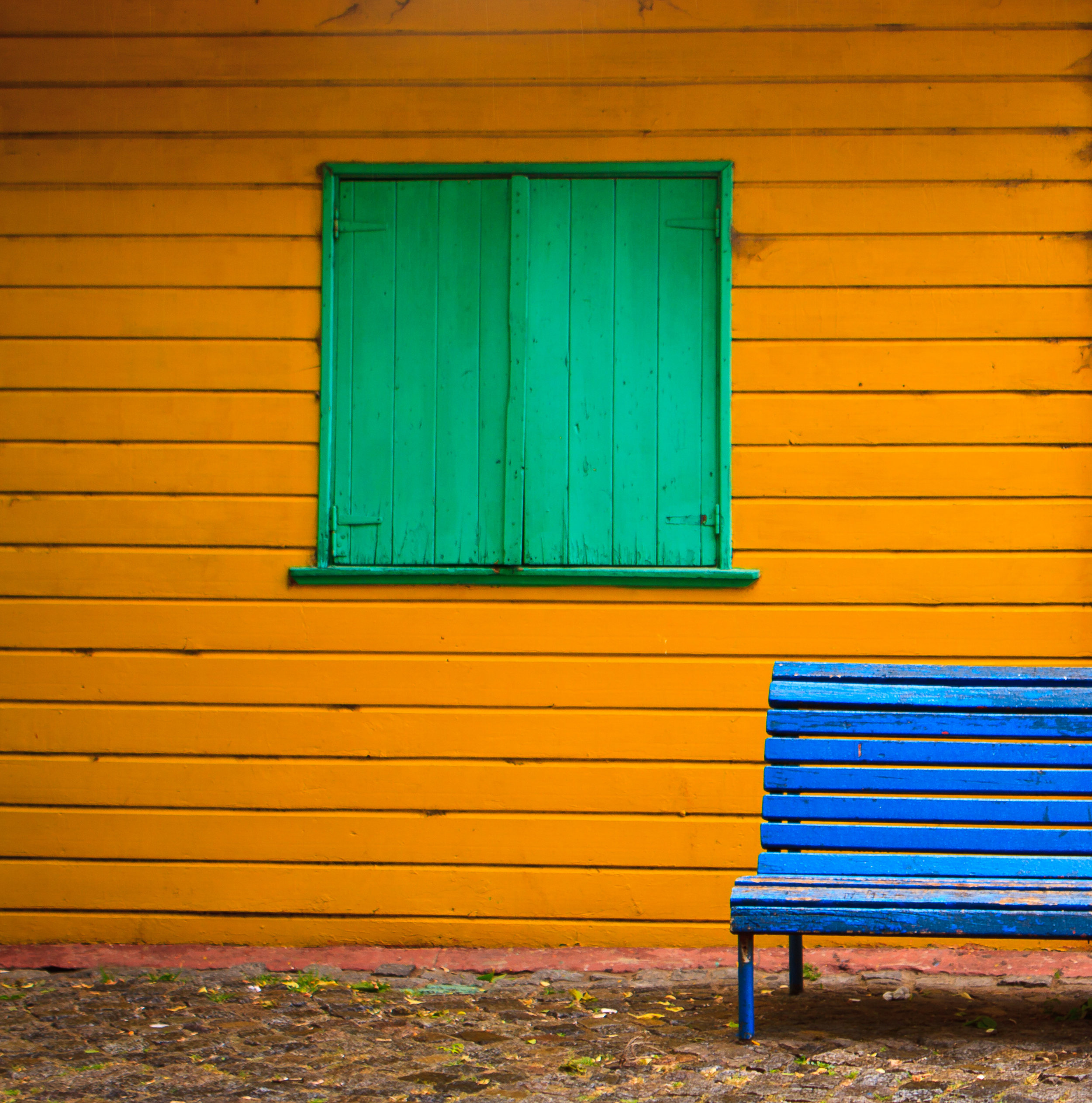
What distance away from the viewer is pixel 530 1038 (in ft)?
9.74

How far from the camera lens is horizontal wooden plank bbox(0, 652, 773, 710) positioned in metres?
3.86

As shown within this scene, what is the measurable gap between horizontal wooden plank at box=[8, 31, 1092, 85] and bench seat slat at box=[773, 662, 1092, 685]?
7.31 ft

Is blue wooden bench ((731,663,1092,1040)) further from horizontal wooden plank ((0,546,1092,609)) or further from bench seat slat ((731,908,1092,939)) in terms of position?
horizontal wooden plank ((0,546,1092,609))

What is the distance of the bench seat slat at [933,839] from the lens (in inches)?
118

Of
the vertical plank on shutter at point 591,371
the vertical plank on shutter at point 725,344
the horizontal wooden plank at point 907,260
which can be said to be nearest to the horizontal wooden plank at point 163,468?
the vertical plank on shutter at point 591,371

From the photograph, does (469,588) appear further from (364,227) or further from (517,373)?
(364,227)

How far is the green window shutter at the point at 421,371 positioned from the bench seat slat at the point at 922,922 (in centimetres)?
169

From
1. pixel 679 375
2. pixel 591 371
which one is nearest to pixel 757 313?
pixel 679 375

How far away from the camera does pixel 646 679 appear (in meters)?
3.86


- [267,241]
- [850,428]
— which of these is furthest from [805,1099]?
[267,241]

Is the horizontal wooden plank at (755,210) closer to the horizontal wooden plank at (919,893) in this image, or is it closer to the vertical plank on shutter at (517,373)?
the vertical plank on shutter at (517,373)

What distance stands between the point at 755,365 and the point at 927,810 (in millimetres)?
1683

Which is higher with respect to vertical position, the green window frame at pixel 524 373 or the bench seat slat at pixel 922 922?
the green window frame at pixel 524 373

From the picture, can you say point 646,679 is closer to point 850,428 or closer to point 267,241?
point 850,428
